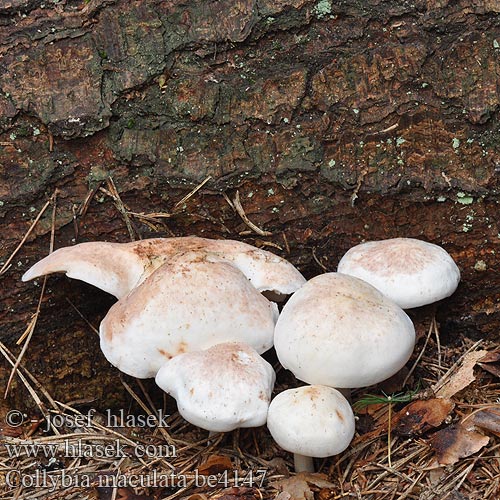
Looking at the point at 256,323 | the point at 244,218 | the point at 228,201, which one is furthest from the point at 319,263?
the point at 256,323

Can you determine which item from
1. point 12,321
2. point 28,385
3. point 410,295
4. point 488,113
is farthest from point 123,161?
point 488,113

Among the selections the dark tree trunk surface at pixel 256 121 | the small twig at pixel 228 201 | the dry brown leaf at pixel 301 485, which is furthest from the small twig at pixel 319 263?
the dry brown leaf at pixel 301 485

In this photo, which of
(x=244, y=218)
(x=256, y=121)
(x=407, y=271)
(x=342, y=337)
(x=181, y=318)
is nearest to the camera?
(x=342, y=337)

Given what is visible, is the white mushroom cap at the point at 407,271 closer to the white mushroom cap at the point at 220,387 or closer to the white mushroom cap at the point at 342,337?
the white mushroom cap at the point at 342,337

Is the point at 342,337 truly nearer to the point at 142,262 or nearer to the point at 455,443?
the point at 455,443

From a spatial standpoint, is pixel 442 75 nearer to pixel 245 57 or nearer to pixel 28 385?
pixel 245 57

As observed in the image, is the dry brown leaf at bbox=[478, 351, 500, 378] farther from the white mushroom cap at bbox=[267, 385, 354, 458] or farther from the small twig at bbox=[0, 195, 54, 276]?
the small twig at bbox=[0, 195, 54, 276]
